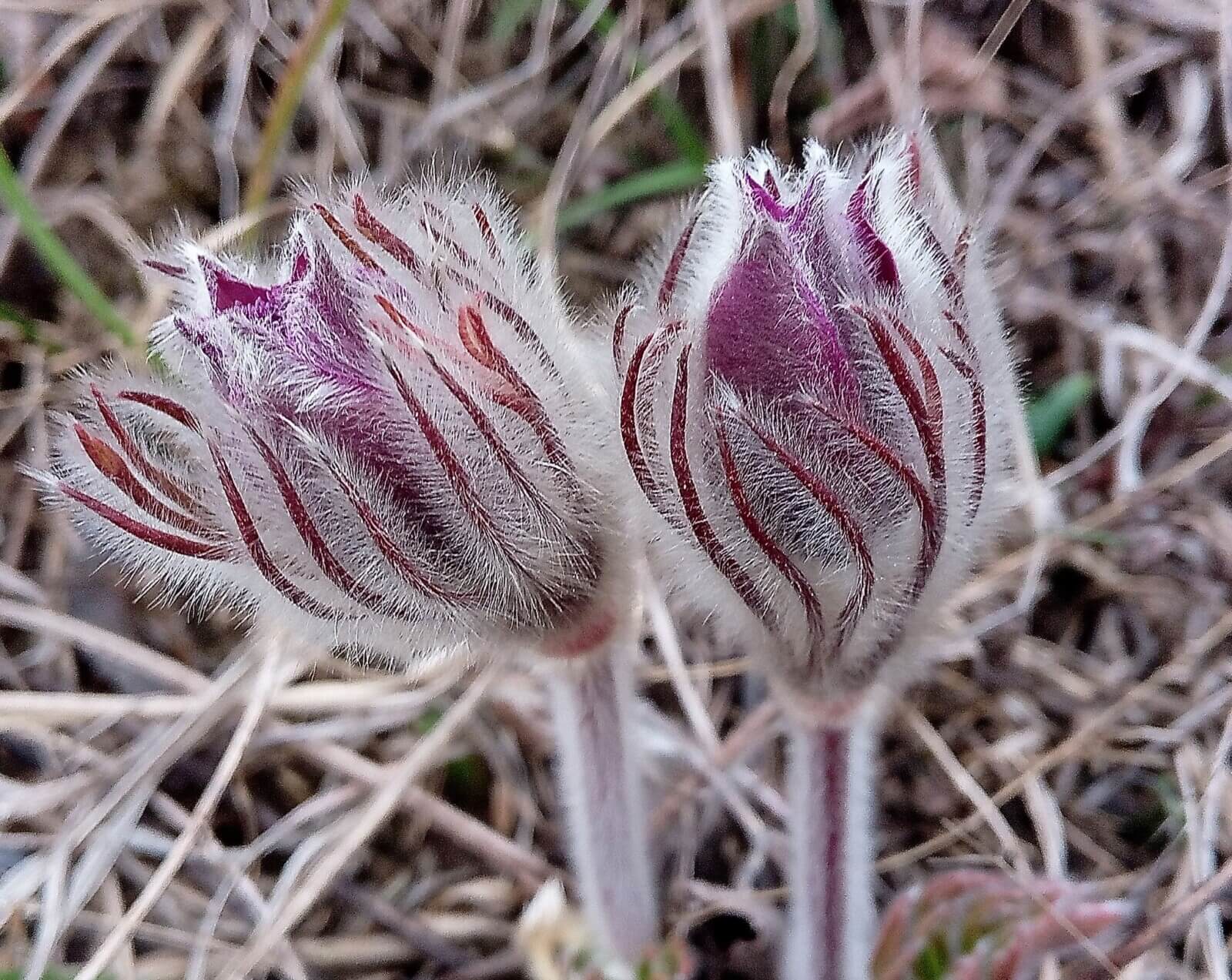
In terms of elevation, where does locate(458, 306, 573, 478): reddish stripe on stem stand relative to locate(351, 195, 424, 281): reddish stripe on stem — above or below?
below

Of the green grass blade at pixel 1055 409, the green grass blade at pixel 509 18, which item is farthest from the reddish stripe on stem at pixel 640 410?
the green grass blade at pixel 509 18

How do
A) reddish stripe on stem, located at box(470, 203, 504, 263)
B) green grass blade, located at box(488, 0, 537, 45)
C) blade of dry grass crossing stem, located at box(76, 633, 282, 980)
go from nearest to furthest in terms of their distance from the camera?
reddish stripe on stem, located at box(470, 203, 504, 263) → blade of dry grass crossing stem, located at box(76, 633, 282, 980) → green grass blade, located at box(488, 0, 537, 45)

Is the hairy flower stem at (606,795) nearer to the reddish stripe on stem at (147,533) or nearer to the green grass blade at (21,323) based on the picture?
the reddish stripe on stem at (147,533)

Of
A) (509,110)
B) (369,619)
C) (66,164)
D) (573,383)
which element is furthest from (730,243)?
(66,164)

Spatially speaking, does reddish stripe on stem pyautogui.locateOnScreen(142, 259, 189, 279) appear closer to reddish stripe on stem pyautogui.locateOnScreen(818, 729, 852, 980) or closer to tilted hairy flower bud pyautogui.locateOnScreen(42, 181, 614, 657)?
tilted hairy flower bud pyautogui.locateOnScreen(42, 181, 614, 657)

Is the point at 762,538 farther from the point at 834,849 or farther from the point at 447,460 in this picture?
the point at 834,849

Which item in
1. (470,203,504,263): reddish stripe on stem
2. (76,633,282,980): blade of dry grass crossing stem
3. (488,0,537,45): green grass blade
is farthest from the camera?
(488,0,537,45): green grass blade

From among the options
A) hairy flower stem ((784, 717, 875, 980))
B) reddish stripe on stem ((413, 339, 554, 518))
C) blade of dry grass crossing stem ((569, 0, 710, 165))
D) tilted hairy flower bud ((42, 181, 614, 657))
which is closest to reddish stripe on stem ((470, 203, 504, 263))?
tilted hairy flower bud ((42, 181, 614, 657))
